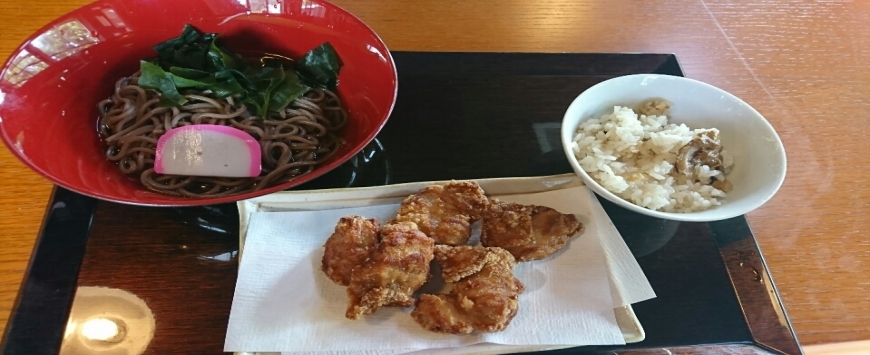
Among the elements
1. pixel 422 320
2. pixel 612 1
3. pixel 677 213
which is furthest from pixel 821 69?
pixel 422 320

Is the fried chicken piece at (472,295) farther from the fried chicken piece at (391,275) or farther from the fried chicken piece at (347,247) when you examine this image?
the fried chicken piece at (347,247)

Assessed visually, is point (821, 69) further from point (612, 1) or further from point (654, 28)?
point (612, 1)

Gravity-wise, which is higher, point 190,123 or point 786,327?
point 190,123

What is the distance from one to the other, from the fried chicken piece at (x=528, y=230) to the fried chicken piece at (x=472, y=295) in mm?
58

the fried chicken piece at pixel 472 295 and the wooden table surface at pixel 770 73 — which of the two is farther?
the wooden table surface at pixel 770 73

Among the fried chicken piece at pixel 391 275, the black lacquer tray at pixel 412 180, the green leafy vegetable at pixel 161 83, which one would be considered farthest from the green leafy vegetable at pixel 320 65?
the fried chicken piece at pixel 391 275

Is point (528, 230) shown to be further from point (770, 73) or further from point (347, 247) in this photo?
point (770, 73)

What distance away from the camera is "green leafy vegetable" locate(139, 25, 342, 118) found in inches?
70.3

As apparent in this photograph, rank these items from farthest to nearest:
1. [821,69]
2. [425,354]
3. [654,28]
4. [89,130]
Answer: [654,28] → [821,69] → [89,130] → [425,354]

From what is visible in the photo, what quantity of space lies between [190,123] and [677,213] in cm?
160

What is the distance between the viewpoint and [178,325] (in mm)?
1342

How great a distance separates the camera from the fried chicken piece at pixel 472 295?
4.13 feet

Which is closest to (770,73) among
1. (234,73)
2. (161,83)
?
(234,73)

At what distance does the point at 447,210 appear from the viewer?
1.48 meters
